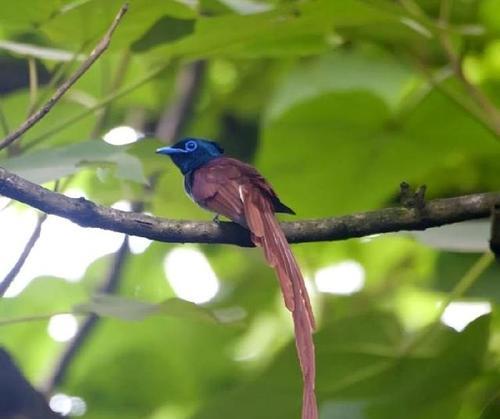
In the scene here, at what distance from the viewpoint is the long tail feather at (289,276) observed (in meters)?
0.79

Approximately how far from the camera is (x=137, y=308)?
1.24 m

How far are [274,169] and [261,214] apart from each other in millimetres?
677

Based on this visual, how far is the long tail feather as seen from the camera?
2.60 ft

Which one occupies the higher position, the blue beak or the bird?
the blue beak

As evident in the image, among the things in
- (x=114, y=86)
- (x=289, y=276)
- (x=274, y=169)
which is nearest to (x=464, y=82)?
(x=274, y=169)

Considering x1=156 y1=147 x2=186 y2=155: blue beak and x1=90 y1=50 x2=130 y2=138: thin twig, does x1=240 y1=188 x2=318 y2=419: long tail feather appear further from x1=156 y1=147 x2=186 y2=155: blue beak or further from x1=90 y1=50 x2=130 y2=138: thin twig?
x1=90 y1=50 x2=130 y2=138: thin twig

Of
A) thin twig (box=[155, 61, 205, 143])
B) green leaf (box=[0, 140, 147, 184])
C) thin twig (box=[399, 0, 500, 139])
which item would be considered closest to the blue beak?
green leaf (box=[0, 140, 147, 184])

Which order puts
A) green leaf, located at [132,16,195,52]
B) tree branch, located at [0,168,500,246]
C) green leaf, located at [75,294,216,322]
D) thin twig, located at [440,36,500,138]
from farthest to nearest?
thin twig, located at [440,36,500,138]
green leaf, located at [132,16,195,52]
green leaf, located at [75,294,216,322]
tree branch, located at [0,168,500,246]

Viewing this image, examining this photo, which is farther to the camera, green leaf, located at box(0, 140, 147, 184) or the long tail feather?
green leaf, located at box(0, 140, 147, 184)

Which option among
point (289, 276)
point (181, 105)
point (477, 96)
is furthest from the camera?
point (181, 105)

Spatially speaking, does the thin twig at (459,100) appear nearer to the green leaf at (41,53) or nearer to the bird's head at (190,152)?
the bird's head at (190,152)

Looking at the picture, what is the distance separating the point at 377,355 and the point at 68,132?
61 cm

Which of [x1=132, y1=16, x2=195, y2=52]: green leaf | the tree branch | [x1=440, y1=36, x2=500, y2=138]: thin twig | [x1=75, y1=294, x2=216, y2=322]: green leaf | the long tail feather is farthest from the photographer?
[x1=440, y1=36, x2=500, y2=138]: thin twig

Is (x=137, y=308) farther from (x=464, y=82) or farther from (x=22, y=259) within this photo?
(x=464, y=82)
